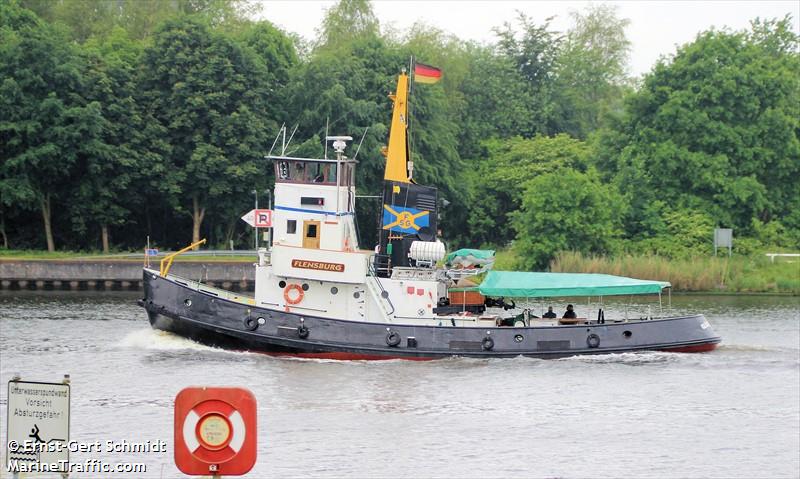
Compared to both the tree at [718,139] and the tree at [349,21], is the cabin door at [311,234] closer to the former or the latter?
Result: the tree at [718,139]

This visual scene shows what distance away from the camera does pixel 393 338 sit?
99.6 ft

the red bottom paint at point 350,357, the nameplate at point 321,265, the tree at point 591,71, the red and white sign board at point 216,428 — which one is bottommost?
the red bottom paint at point 350,357

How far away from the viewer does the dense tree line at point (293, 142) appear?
56594mm

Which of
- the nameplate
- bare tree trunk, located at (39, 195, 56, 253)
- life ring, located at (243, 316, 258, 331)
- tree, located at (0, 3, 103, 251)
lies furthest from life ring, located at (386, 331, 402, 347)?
bare tree trunk, located at (39, 195, 56, 253)

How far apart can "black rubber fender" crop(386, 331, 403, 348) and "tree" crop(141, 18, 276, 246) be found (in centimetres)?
2875

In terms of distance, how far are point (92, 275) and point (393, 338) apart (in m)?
24.7

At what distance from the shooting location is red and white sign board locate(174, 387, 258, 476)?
7.30 metres

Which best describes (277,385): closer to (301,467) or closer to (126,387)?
(126,387)

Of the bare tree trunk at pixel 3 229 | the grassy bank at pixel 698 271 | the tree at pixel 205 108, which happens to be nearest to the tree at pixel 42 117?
the bare tree trunk at pixel 3 229

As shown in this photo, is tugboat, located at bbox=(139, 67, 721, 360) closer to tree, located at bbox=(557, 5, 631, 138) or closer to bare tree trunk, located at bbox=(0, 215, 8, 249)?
bare tree trunk, located at bbox=(0, 215, 8, 249)

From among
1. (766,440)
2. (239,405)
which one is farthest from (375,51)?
(239,405)

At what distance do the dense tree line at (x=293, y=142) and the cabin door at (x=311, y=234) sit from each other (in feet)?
79.5

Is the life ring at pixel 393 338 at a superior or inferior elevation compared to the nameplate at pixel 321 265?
inferior

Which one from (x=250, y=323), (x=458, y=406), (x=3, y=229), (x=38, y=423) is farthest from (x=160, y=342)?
(x=3, y=229)
